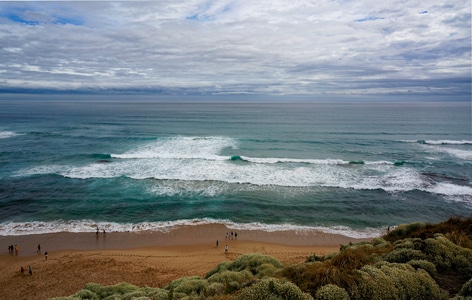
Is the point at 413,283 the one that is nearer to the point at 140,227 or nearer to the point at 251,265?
the point at 251,265

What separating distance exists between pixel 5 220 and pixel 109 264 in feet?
43.0

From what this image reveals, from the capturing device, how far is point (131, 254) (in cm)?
2097

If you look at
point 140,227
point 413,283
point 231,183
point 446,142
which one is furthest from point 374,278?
point 446,142

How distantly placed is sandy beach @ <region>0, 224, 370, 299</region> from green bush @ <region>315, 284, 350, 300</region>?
40.1ft

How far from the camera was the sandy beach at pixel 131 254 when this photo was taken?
1800 centimetres

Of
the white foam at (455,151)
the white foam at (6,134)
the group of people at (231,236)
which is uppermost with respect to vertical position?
the white foam at (6,134)

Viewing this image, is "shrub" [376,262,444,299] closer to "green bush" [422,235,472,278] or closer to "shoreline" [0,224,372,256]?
"green bush" [422,235,472,278]

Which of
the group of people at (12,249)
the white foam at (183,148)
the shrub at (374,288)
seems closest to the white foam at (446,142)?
the white foam at (183,148)

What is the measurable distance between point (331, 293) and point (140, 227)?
67.6 ft

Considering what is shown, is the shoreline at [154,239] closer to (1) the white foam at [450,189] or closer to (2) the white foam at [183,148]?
(1) the white foam at [450,189]

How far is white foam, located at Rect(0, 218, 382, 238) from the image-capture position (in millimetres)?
23609

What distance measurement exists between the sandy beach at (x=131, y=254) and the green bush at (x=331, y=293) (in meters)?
12.2

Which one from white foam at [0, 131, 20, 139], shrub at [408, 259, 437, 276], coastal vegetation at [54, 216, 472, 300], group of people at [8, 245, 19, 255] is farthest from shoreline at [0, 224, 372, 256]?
white foam at [0, 131, 20, 139]

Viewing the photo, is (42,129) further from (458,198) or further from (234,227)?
(458,198)
